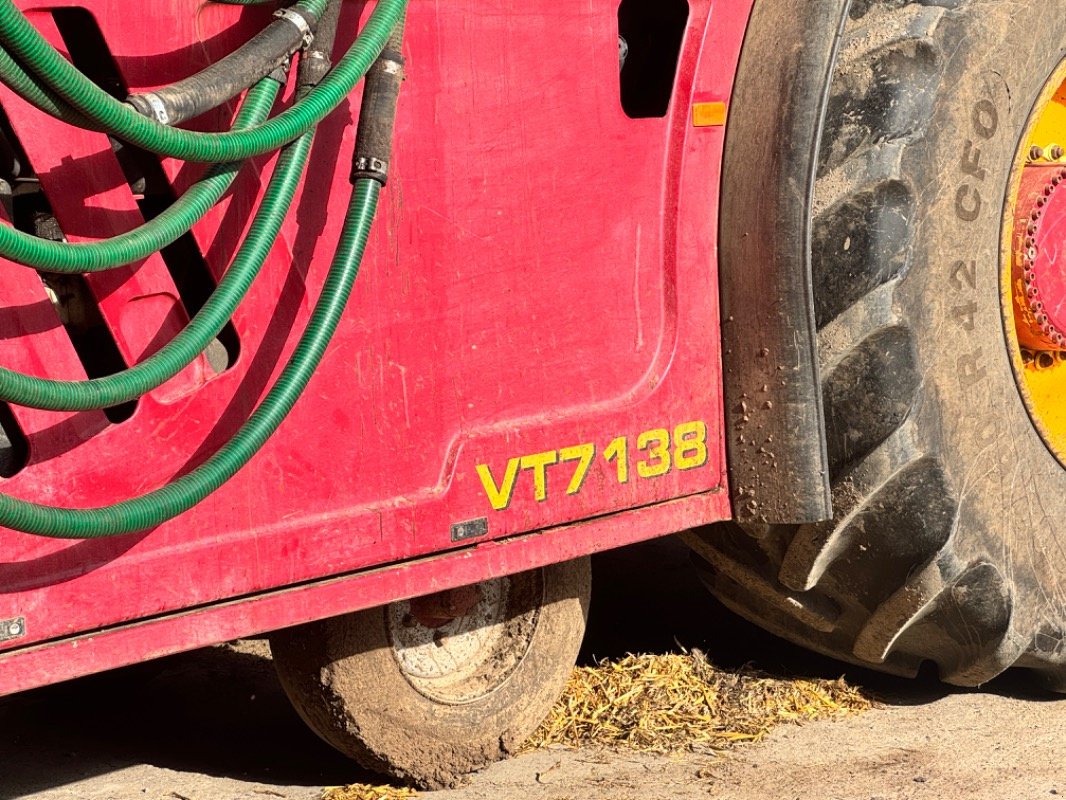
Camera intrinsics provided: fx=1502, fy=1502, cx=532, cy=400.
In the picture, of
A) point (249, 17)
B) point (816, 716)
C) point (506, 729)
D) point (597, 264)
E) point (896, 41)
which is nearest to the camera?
point (249, 17)

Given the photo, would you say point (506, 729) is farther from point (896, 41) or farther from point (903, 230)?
point (896, 41)

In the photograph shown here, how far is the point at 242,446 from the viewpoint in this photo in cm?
227

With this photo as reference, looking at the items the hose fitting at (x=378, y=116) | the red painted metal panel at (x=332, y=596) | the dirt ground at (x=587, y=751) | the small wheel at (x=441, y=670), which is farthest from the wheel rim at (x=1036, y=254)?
the hose fitting at (x=378, y=116)

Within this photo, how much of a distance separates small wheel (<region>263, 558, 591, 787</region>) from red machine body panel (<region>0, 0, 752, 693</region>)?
43 centimetres

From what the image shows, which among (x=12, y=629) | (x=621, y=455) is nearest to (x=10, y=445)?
(x=12, y=629)

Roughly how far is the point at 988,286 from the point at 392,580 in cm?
146

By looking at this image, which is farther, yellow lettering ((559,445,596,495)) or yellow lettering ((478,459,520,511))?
yellow lettering ((559,445,596,495))

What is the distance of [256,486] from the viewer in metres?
2.41

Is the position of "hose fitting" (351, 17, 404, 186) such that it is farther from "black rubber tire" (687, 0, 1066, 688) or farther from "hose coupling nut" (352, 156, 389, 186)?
"black rubber tire" (687, 0, 1066, 688)

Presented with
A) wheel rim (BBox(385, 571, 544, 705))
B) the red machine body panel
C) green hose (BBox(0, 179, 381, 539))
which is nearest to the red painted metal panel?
the red machine body panel

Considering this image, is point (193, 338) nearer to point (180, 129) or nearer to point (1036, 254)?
point (180, 129)

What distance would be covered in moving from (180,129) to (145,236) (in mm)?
176

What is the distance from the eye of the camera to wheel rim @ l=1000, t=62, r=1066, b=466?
3.25m

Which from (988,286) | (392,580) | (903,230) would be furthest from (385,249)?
(988,286)
